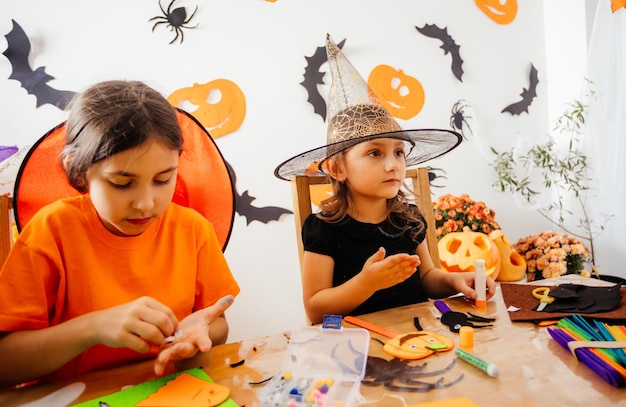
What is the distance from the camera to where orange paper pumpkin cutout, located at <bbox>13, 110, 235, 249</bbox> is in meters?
0.72

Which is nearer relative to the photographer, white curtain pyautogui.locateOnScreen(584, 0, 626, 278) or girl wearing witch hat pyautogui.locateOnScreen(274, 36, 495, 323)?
girl wearing witch hat pyautogui.locateOnScreen(274, 36, 495, 323)

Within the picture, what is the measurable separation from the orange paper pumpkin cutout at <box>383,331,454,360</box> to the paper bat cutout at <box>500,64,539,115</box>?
207 cm

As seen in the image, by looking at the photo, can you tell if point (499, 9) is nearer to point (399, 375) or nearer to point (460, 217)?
point (460, 217)

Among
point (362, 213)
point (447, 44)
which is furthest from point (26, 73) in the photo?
point (447, 44)

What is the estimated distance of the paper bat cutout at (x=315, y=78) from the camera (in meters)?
1.83

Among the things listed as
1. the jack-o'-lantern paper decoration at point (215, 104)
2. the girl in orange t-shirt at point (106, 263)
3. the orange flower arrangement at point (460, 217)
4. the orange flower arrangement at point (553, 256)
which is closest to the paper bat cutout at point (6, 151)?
the jack-o'-lantern paper decoration at point (215, 104)

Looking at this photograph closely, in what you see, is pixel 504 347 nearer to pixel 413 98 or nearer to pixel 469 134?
pixel 413 98

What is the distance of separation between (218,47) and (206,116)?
297 mm

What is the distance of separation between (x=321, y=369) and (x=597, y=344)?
391mm

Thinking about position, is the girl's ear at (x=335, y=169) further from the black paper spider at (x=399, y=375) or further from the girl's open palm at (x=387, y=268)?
the black paper spider at (x=399, y=375)

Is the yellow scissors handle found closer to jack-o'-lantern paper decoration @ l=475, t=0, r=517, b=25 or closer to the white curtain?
the white curtain

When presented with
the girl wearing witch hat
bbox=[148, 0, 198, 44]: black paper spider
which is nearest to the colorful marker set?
the girl wearing witch hat

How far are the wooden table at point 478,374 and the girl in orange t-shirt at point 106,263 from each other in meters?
0.05

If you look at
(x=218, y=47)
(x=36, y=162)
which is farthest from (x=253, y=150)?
(x=36, y=162)
